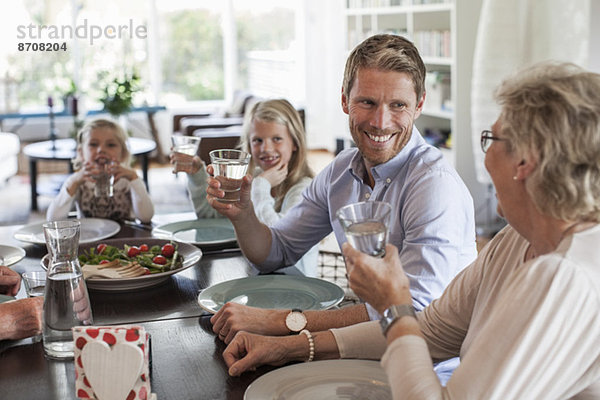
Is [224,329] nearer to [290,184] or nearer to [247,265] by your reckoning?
[247,265]

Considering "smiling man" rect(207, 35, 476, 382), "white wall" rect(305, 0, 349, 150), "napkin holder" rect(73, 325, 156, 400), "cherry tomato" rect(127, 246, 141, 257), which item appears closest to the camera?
"napkin holder" rect(73, 325, 156, 400)

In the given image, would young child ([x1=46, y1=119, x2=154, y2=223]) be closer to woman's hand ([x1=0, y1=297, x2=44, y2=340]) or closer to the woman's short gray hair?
woman's hand ([x1=0, y1=297, x2=44, y2=340])

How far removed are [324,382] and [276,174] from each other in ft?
5.14

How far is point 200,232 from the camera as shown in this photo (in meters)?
2.59

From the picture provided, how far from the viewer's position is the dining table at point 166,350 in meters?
1.36

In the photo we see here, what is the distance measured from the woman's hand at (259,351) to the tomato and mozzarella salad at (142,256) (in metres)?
0.56

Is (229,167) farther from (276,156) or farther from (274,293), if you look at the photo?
(276,156)

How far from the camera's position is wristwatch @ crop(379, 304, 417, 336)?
1.25 meters

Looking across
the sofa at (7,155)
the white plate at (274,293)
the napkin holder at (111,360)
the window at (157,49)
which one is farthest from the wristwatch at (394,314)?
the window at (157,49)

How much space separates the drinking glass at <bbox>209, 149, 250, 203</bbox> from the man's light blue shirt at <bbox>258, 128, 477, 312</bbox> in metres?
0.27

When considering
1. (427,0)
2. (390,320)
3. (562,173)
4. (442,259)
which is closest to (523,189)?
(562,173)

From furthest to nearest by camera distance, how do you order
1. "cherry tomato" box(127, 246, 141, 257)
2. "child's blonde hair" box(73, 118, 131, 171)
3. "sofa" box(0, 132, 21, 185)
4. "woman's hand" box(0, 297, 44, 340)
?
1. "sofa" box(0, 132, 21, 185)
2. "child's blonde hair" box(73, 118, 131, 171)
3. "cherry tomato" box(127, 246, 141, 257)
4. "woman's hand" box(0, 297, 44, 340)

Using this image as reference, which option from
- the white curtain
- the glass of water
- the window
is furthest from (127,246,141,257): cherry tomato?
the window

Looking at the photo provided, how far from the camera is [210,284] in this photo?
202 centimetres
